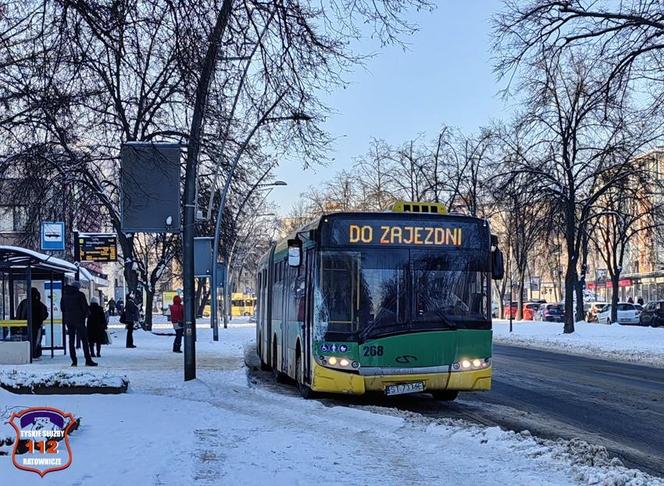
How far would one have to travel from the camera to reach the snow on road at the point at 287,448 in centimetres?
725

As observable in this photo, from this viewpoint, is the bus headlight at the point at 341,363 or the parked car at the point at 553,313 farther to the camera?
the parked car at the point at 553,313

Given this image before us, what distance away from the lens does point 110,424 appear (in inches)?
375

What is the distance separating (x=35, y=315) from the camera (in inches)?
867

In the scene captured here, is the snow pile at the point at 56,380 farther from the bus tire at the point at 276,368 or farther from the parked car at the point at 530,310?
the parked car at the point at 530,310

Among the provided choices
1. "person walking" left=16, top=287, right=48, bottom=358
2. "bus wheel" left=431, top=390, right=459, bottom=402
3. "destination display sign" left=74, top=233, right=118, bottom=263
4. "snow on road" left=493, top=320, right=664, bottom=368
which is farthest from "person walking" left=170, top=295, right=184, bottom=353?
"snow on road" left=493, top=320, right=664, bottom=368

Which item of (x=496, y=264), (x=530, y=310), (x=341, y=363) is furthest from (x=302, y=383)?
(x=530, y=310)

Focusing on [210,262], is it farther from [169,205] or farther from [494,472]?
[494,472]

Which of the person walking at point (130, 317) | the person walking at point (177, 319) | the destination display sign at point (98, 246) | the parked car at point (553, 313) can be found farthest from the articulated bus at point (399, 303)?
the parked car at point (553, 313)

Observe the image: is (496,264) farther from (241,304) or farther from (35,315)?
(241,304)

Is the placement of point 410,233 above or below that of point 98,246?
below

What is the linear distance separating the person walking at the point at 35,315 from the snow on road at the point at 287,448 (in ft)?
33.0

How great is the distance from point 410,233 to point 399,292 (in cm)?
97

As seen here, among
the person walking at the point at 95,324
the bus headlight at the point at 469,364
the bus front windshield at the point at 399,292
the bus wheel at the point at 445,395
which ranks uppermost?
the bus front windshield at the point at 399,292

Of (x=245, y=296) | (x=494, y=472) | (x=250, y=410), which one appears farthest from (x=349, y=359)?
(x=245, y=296)
